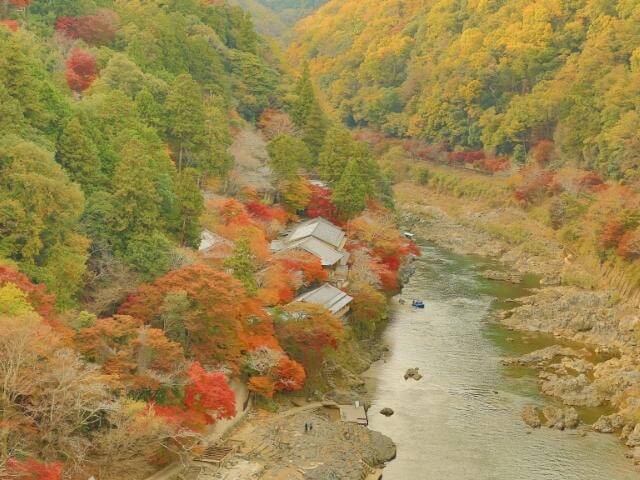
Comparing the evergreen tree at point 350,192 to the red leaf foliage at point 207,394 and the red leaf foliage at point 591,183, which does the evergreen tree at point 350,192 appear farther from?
the red leaf foliage at point 207,394

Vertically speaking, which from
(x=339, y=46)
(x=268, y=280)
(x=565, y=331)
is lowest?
(x=339, y=46)

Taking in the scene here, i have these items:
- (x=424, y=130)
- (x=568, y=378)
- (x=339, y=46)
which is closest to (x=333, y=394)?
(x=568, y=378)

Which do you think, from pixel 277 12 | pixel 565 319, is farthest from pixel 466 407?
pixel 277 12

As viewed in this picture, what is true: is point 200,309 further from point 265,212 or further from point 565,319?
point 565,319

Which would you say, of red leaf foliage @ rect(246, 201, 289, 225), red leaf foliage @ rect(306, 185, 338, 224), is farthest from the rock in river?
red leaf foliage @ rect(306, 185, 338, 224)

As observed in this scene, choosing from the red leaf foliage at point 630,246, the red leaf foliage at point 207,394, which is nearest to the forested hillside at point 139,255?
the red leaf foliage at point 207,394

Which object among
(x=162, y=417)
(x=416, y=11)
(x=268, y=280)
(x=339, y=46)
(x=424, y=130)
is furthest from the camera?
(x=339, y=46)

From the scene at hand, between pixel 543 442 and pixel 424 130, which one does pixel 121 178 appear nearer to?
pixel 543 442
